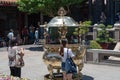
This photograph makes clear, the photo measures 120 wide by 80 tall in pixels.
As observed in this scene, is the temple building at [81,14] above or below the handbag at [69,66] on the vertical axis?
above

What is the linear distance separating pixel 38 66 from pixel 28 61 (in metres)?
2.53

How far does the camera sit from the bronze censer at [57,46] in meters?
14.5

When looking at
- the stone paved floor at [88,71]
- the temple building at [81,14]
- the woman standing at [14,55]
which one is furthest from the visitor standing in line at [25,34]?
the woman standing at [14,55]

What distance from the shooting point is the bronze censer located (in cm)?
1447

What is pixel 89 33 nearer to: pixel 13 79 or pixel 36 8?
pixel 36 8

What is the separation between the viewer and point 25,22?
37875 millimetres

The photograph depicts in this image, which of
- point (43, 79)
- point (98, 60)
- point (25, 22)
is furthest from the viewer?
point (25, 22)

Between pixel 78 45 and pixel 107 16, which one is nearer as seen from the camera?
pixel 78 45

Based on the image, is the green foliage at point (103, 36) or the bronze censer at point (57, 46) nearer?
the bronze censer at point (57, 46)

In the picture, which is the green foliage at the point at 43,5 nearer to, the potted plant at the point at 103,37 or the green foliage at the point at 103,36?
the potted plant at the point at 103,37

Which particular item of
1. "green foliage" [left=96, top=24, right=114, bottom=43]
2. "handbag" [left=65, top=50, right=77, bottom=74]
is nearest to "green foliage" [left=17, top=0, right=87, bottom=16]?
"green foliage" [left=96, top=24, right=114, bottom=43]

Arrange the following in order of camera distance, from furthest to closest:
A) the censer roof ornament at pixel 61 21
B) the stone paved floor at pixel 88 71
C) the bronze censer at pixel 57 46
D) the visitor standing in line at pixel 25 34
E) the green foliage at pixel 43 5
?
the visitor standing in line at pixel 25 34
the green foliage at pixel 43 5
the stone paved floor at pixel 88 71
the censer roof ornament at pixel 61 21
the bronze censer at pixel 57 46

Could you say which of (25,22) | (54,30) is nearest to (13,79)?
(54,30)

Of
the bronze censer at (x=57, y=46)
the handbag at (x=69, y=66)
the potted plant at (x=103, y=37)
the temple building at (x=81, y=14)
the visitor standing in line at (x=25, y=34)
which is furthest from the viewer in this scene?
the visitor standing in line at (x=25, y=34)
